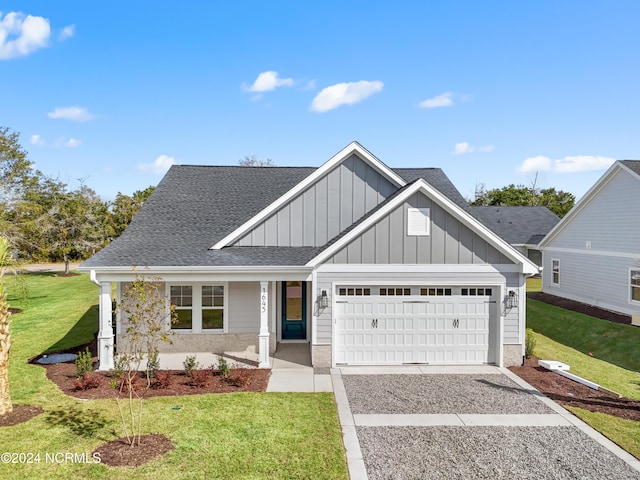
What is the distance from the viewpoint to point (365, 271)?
12156mm

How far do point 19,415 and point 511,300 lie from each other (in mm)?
12649

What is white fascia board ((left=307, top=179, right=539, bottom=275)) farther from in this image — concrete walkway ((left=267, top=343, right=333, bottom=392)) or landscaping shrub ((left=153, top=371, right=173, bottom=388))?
landscaping shrub ((left=153, top=371, right=173, bottom=388))

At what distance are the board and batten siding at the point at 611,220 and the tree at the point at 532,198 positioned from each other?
40.4 m

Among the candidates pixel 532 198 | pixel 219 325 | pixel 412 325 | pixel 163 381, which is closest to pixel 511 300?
pixel 412 325

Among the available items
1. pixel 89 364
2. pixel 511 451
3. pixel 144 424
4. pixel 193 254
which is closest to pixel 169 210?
pixel 193 254

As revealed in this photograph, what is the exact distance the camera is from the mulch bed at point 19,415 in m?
8.28

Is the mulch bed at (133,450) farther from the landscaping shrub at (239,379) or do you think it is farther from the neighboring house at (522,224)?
the neighboring house at (522,224)

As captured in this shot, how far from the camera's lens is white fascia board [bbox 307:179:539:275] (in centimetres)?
1191

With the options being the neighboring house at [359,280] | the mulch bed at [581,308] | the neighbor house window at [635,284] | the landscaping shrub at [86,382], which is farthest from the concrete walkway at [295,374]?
the neighbor house window at [635,284]

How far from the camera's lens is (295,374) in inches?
458

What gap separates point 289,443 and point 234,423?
144cm

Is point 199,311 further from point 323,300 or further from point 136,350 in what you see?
point 136,350

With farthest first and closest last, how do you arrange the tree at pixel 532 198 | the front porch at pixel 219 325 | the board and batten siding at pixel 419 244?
the tree at pixel 532 198
the front porch at pixel 219 325
the board and batten siding at pixel 419 244

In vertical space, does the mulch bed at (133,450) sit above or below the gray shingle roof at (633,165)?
below
